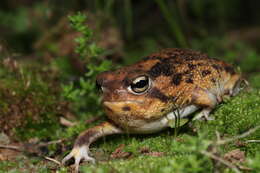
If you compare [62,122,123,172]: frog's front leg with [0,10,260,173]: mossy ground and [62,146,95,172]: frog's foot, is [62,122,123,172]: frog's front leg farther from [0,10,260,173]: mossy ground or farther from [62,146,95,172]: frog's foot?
[0,10,260,173]: mossy ground

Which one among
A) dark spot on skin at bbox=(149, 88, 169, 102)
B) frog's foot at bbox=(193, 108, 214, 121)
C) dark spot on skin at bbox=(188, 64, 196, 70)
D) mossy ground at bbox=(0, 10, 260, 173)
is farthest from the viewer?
dark spot on skin at bbox=(188, 64, 196, 70)

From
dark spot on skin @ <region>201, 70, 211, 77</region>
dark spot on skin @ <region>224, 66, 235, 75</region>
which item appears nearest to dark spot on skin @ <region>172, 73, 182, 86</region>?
dark spot on skin @ <region>201, 70, 211, 77</region>

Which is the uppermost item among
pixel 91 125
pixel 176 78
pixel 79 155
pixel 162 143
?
pixel 176 78

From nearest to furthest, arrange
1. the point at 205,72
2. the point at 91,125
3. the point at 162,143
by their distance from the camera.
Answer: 1. the point at 162,143
2. the point at 205,72
3. the point at 91,125

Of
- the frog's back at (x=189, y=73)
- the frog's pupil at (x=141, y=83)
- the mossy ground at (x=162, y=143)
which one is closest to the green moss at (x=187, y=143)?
the mossy ground at (x=162, y=143)

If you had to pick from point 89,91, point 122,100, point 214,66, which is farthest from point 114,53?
point 122,100

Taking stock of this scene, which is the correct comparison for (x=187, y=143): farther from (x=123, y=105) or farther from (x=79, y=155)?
(x=79, y=155)

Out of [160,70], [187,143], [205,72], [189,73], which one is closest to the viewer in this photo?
[187,143]

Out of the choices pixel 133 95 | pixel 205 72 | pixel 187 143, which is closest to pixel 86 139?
pixel 133 95
